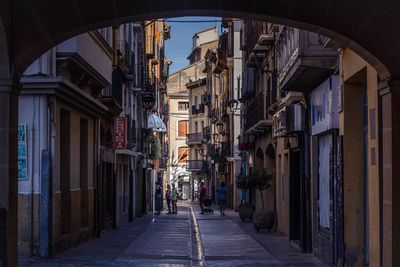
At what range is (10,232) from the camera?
7.85m

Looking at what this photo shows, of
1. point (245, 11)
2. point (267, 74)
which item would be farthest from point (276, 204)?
point (245, 11)

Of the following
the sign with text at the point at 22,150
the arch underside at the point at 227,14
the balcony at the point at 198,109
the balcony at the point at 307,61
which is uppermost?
the balcony at the point at 198,109

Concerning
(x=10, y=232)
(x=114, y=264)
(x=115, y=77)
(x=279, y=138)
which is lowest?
(x=114, y=264)

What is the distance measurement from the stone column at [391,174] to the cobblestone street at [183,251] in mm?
5736

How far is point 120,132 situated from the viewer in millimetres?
25281

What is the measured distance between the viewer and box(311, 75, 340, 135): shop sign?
1324 cm

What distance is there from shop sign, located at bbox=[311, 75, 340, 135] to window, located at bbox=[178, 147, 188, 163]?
219 ft

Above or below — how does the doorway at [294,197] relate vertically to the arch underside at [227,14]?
below

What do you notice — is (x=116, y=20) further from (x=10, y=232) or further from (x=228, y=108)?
(x=228, y=108)

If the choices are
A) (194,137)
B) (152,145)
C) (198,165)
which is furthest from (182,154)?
(152,145)

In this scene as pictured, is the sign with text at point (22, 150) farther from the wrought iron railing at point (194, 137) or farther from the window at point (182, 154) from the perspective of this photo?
the window at point (182, 154)

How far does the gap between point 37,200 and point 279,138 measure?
9697 millimetres

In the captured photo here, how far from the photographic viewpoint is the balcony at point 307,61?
538 inches

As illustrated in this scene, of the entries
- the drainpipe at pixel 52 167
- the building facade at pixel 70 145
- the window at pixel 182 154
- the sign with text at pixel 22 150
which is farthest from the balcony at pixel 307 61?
the window at pixel 182 154
